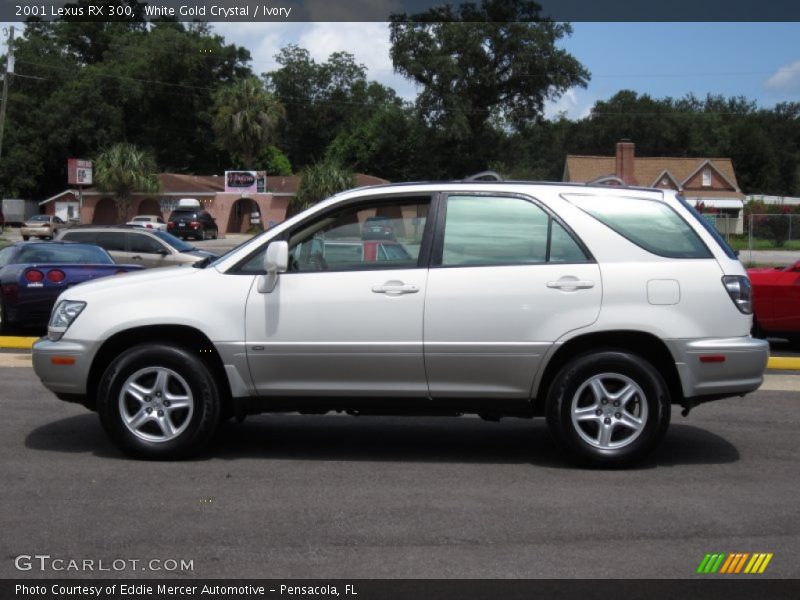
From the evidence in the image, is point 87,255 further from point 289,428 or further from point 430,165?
point 430,165

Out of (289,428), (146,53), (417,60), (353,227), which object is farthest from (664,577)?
(146,53)

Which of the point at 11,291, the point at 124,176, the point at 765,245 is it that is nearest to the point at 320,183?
the point at 124,176

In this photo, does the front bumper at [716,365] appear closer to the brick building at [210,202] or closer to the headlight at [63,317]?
the headlight at [63,317]

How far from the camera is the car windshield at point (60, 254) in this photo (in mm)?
14266

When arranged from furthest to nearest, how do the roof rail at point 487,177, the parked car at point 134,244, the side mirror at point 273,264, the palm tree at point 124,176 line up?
the palm tree at point 124,176
the parked car at point 134,244
the roof rail at point 487,177
the side mirror at point 273,264

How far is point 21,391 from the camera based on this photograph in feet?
29.3

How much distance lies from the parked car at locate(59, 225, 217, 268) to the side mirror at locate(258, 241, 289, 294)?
546 inches

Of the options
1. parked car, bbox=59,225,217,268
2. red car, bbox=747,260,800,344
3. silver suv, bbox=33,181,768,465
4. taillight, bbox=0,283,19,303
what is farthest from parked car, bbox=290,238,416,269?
parked car, bbox=59,225,217,268

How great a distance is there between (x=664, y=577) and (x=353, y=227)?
3.17m

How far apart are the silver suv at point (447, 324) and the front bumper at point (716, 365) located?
0.5 inches

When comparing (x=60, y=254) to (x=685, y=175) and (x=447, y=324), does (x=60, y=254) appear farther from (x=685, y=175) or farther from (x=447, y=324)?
(x=685, y=175)

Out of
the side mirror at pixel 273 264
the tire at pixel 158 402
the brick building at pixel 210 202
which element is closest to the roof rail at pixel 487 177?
the side mirror at pixel 273 264

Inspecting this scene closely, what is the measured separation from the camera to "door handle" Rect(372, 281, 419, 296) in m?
6.23

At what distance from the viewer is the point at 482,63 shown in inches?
2579
